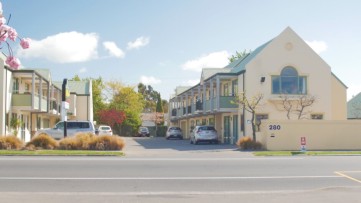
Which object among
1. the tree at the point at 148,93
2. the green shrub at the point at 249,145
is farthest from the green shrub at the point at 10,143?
the tree at the point at 148,93

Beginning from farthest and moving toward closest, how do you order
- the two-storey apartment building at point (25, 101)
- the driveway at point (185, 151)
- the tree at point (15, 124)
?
the tree at point (15, 124)
the two-storey apartment building at point (25, 101)
the driveway at point (185, 151)

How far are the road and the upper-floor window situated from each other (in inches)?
688

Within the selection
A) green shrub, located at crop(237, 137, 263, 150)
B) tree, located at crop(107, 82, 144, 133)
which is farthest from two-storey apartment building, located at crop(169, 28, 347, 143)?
tree, located at crop(107, 82, 144, 133)

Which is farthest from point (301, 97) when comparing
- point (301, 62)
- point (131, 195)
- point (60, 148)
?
point (131, 195)

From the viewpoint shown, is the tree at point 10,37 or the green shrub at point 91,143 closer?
the tree at point 10,37

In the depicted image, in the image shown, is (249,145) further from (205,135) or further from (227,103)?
(227,103)

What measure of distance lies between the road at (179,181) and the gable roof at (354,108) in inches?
1474

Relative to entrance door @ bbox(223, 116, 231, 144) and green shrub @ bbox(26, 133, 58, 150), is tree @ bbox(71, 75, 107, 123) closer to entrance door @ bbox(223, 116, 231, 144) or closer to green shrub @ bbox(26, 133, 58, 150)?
entrance door @ bbox(223, 116, 231, 144)

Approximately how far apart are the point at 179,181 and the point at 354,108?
155 ft

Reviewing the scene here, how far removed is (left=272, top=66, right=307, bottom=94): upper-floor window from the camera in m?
36.3

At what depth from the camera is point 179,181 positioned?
13828 mm

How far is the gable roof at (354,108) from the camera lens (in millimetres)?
54244

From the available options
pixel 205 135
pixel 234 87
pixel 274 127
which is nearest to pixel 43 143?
pixel 274 127

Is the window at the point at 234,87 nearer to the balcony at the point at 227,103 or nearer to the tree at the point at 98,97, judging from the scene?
the balcony at the point at 227,103
